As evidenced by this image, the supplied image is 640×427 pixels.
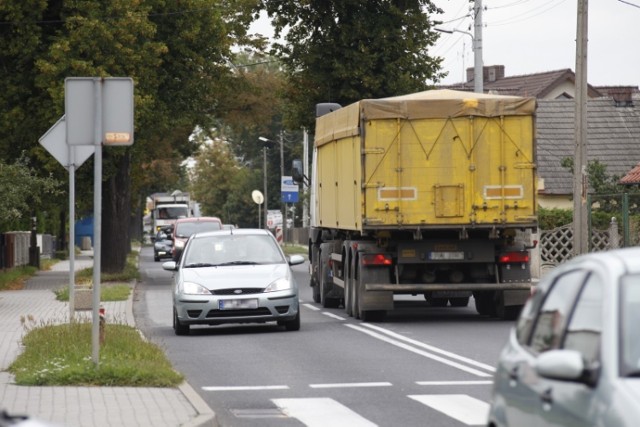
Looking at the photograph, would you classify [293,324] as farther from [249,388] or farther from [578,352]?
[578,352]

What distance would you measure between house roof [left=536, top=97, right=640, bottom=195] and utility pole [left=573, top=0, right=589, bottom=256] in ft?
92.1

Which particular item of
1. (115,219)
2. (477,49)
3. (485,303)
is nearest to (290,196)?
(115,219)

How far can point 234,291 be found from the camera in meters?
21.2

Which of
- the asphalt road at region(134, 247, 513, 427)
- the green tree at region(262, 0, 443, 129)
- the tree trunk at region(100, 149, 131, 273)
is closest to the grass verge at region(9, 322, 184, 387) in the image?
the asphalt road at region(134, 247, 513, 427)

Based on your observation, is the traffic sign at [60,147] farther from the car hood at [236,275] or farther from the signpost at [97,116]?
the signpost at [97,116]

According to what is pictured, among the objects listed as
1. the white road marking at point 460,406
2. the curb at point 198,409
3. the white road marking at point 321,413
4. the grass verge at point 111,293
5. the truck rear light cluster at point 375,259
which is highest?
the truck rear light cluster at point 375,259

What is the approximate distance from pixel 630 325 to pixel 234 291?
15.1 metres

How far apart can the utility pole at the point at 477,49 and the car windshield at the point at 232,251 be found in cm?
1487

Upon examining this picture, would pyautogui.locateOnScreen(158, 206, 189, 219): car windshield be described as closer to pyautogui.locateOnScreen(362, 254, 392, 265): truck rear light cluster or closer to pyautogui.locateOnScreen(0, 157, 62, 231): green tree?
pyautogui.locateOnScreen(0, 157, 62, 231): green tree

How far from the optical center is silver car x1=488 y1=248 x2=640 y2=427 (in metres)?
6.05

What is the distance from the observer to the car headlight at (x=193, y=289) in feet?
69.8

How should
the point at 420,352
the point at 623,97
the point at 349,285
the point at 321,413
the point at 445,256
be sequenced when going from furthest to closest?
the point at 623,97 < the point at 349,285 < the point at 445,256 < the point at 420,352 < the point at 321,413

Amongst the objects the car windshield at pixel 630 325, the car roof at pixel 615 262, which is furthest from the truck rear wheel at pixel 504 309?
the car windshield at pixel 630 325

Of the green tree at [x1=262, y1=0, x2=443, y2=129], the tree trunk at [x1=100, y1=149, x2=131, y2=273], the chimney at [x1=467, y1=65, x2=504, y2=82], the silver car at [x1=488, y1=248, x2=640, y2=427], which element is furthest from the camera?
the chimney at [x1=467, y1=65, x2=504, y2=82]
